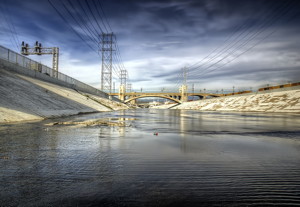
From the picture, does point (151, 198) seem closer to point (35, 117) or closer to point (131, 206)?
point (131, 206)

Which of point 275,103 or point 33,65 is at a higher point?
point 33,65

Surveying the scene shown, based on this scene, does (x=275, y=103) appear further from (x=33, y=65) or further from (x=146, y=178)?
(x=33, y=65)

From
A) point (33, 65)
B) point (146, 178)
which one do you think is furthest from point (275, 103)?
point (33, 65)

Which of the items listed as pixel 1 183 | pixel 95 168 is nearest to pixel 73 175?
pixel 95 168

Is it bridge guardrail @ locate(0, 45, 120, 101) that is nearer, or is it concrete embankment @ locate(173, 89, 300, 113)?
bridge guardrail @ locate(0, 45, 120, 101)

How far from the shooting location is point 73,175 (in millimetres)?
3129

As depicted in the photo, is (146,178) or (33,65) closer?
(146,178)

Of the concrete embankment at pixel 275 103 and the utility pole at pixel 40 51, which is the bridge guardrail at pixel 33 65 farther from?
the concrete embankment at pixel 275 103

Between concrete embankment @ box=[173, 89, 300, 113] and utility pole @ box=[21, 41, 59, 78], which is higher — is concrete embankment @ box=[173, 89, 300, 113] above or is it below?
below

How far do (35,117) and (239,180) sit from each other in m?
15.1

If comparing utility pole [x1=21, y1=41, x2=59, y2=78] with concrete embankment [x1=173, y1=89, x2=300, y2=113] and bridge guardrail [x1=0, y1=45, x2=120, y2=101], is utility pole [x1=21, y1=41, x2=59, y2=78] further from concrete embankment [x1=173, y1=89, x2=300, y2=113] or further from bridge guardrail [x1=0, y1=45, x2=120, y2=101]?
concrete embankment [x1=173, y1=89, x2=300, y2=113]

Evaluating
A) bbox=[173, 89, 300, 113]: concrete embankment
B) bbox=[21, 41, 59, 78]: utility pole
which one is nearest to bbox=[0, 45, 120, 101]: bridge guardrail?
bbox=[21, 41, 59, 78]: utility pole

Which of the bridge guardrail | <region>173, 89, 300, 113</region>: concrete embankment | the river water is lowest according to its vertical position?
the river water

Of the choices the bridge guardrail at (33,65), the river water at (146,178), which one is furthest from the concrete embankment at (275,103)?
the bridge guardrail at (33,65)
